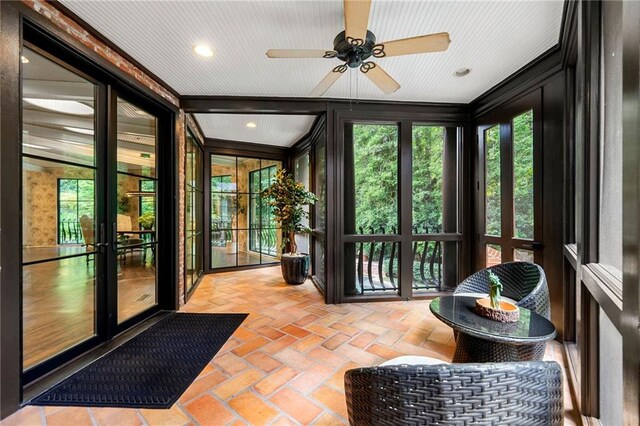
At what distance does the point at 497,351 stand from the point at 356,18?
2.33 m

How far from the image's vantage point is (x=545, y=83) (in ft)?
8.49

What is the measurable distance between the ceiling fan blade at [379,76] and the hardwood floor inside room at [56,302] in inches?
113

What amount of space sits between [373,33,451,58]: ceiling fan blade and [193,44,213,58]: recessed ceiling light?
5.10 ft

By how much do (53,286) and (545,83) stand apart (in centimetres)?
497

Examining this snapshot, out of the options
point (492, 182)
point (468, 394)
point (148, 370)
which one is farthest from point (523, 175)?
point (148, 370)

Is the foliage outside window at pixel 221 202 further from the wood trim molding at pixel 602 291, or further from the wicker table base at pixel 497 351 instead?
the wood trim molding at pixel 602 291

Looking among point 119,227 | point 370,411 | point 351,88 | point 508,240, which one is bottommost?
point 370,411

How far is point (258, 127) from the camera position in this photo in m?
4.62

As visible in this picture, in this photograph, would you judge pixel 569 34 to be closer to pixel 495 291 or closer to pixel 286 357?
pixel 495 291

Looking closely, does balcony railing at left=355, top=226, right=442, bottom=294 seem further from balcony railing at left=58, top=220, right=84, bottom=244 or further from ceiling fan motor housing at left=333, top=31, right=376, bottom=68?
balcony railing at left=58, top=220, right=84, bottom=244

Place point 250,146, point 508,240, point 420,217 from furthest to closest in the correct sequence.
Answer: point 250,146 < point 420,217 < point 508,240

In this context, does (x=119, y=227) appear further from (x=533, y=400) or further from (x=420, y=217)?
(x=420, y=217)

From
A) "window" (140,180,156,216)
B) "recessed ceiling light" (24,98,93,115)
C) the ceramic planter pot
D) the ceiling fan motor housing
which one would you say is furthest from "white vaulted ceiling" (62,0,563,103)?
the ceramic planter pot

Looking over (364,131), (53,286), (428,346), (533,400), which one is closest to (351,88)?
(364,131)
